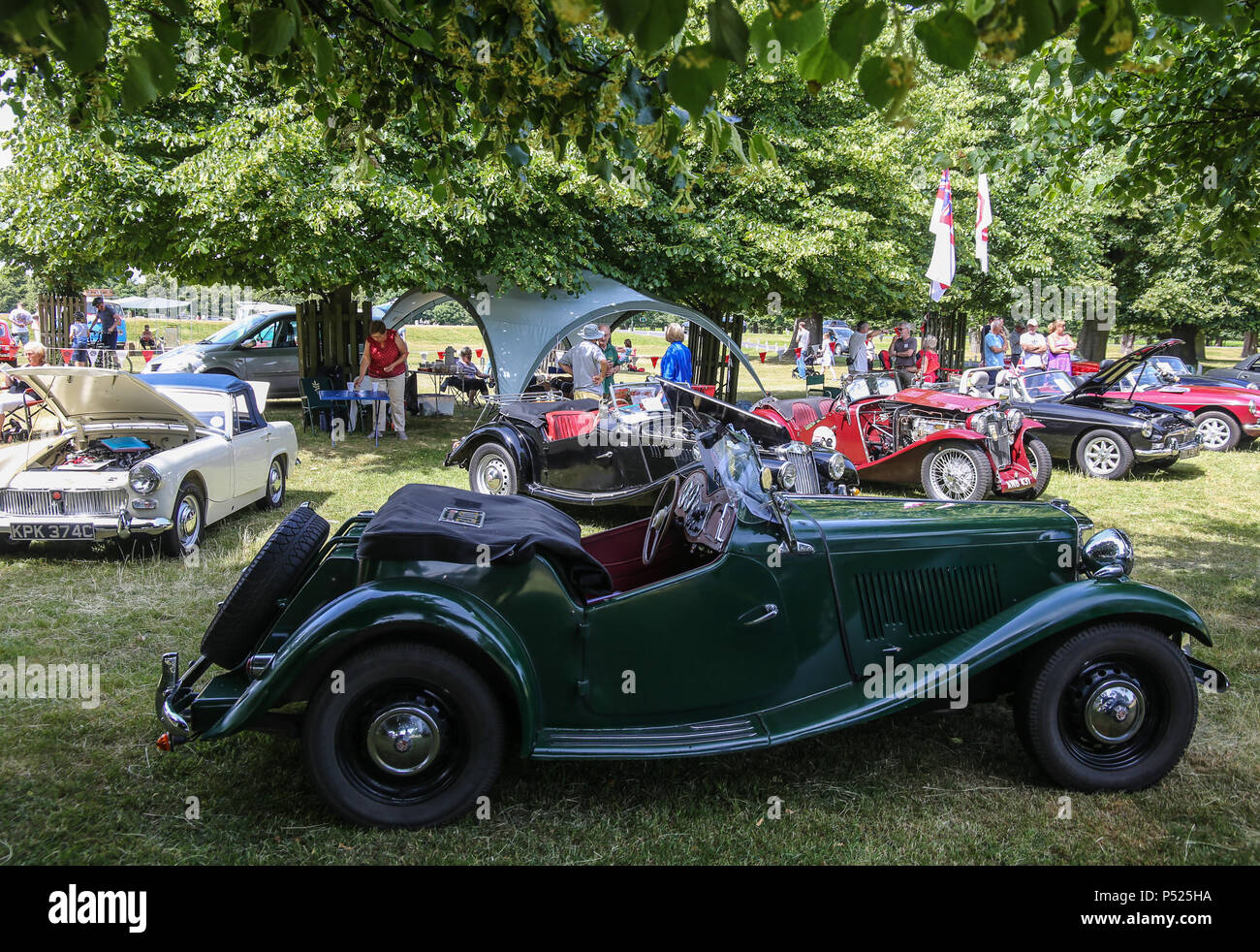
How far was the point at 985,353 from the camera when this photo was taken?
1944 centimetres

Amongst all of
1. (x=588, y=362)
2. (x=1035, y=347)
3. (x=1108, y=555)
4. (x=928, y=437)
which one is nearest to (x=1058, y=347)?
(x=1035, y=347)

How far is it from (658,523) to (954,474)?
662 cm

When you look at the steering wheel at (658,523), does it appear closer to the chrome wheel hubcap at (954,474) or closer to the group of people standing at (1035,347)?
the chrome wheel hubcap at (954,474)

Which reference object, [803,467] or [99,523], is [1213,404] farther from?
[99,523]

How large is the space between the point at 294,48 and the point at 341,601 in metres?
2.62

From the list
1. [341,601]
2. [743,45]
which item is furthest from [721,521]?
[743,45]

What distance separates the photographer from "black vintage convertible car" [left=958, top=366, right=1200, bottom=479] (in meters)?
11.5

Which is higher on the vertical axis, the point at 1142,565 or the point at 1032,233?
the point at 1032,233

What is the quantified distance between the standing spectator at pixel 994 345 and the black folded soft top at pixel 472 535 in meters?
16.5

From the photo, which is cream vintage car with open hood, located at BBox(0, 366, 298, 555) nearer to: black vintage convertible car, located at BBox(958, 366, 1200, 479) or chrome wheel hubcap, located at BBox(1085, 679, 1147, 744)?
chrome wheel hubcap, located at BBox(1085, 679, 1147, 744)

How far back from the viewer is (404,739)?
346cm
